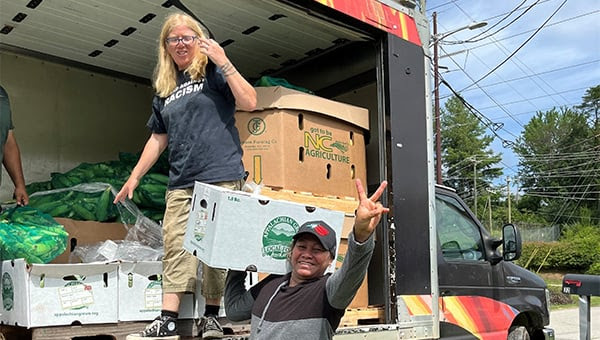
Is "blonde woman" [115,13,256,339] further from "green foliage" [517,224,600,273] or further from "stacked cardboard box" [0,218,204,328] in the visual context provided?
"green foliage" [517,224,600,273]

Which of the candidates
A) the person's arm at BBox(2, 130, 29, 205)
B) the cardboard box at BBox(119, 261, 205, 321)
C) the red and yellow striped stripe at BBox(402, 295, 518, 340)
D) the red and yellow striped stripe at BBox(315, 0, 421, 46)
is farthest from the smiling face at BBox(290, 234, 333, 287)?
the red and yellow striped stripe at BBox(402, 295, 518, 340)

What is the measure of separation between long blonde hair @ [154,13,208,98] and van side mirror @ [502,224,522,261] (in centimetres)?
254

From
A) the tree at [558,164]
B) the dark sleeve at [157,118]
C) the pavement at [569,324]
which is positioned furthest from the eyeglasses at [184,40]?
the tree at [558,164]

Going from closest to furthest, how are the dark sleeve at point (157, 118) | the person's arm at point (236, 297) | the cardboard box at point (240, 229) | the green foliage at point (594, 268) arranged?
the cardboard box at point (240, 229)
the person's arm at point (236, 297)
the dark sleeve at point (157, 118)
the green foliage at point (594, 268)

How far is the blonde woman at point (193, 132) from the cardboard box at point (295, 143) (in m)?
0.46

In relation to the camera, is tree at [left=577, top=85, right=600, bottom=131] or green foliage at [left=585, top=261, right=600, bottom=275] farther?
tree at [left=577, top=85, right=600, bottom=131]

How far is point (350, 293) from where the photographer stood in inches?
83.8

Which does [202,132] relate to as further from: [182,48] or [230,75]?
[182,48]

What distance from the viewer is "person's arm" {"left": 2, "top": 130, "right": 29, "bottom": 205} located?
3232 mm

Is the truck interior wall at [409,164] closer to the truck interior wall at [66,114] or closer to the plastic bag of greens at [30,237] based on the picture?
the plastic bag of greens at [30,237]

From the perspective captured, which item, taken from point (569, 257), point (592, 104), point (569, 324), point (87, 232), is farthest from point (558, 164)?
point (87, 232)

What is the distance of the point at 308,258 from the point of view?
2.34 meters

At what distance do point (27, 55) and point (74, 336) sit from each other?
237cm

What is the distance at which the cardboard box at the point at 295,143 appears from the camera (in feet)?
10.9
